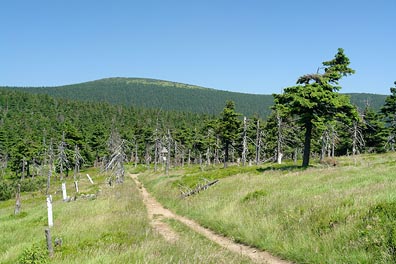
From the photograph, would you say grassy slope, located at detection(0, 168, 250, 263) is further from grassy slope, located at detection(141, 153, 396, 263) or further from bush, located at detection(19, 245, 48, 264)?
grassy slope, located at detection(141, 153, 396, 263)

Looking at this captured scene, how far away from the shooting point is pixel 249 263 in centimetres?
877

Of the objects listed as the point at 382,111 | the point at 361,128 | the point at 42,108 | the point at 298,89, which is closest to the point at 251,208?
the point at 298,89

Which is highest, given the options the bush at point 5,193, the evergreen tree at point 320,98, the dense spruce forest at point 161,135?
the evergreen tree at point 320,98

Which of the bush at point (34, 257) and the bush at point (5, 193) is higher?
the bush at point (34, 257)

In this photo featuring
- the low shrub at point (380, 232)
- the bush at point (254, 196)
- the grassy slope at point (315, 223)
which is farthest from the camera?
the bush at point (254, 196)

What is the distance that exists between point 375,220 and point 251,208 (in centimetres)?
614

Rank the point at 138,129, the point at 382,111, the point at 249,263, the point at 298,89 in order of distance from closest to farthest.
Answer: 1. the point at 249,263
2. the point at 298,89
3. the point at 382,111
4. the point at 138,129

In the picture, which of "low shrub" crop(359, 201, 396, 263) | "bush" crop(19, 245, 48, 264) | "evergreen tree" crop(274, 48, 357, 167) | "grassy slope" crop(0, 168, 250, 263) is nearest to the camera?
"low shrub" crop(359, 201, 396, 263)

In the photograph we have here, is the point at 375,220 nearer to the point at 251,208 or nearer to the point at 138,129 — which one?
the point at 251,208

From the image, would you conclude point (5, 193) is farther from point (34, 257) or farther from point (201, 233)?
point (34, 257)

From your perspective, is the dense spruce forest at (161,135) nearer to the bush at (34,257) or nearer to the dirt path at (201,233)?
the dirt path at (201,233)

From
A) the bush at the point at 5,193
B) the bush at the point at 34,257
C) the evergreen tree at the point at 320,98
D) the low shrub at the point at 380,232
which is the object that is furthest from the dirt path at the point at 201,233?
the bush at the point at 5,193

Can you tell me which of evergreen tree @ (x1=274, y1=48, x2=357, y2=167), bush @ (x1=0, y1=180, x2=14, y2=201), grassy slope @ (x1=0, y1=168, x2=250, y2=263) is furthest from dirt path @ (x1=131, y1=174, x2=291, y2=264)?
bush @ (x1=0, y1=180, x2=14, y2=201)

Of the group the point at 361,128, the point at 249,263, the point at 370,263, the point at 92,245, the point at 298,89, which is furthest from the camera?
the point at 361,128
